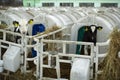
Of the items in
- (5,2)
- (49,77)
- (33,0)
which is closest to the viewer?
(49,77)

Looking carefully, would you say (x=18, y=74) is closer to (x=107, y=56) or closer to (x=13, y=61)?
(x=13, y=61)

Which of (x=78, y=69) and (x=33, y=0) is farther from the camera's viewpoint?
(x=33, y=0)

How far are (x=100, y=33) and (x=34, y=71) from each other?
9.36ft

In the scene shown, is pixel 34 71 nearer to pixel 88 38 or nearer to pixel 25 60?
pixel 25 60

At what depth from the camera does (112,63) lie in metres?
6.61

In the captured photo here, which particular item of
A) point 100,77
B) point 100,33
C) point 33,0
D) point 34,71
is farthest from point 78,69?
point 33,0

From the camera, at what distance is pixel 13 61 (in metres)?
7.62

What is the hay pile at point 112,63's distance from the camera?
21.7ft

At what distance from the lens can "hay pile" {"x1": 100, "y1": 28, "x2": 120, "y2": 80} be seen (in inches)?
260

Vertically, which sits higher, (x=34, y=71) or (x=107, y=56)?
(x=107, y=56)

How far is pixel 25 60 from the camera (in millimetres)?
7848

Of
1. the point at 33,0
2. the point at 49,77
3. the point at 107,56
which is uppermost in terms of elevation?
the point at 33,0

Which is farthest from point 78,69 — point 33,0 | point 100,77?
point 33,0

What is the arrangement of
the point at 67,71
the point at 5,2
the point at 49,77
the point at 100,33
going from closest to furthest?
1. the point at 49,77
2. the point at 67,71
3. the point at 100,33
4. the point at 5,2
